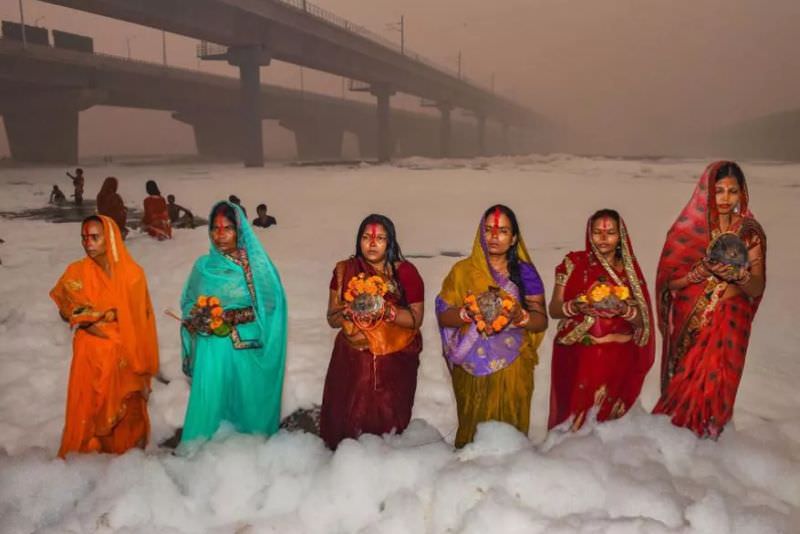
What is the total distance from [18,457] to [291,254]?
6.70 meters

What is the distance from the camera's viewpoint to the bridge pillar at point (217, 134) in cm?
4200

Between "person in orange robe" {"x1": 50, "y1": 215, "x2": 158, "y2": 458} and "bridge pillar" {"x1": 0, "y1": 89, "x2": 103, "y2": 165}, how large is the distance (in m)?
30.5

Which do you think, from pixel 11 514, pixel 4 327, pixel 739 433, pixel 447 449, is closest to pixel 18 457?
pixel 11 514

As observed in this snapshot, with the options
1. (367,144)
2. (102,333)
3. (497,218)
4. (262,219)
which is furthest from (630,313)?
(367,144)

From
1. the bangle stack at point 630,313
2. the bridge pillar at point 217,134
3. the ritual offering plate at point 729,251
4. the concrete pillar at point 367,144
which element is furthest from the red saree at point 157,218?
the concrete pillar at point 367,144

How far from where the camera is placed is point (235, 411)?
3.54 metres

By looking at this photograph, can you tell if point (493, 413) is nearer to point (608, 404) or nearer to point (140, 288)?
point (608, 404)

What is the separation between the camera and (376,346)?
10.4ft

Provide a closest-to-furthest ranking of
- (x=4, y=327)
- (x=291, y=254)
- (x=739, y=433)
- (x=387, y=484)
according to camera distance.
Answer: (x=387, y=484), (x=739, y=433), (x=4, y=327), (x=291, y=254)

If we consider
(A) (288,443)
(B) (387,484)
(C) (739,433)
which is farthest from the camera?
(C) (739,433)

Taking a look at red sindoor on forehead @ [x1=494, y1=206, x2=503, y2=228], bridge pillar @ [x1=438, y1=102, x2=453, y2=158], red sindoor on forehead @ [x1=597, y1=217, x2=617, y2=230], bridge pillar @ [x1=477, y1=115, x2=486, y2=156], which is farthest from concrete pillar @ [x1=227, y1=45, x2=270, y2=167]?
bridge pillar @ [x1=477, y1=115, x2=486, y2=156]

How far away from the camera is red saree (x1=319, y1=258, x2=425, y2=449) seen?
10.5 ft

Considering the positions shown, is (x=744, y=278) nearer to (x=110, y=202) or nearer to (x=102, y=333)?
(x=102, y=333)

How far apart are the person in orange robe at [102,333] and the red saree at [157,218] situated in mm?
8091
